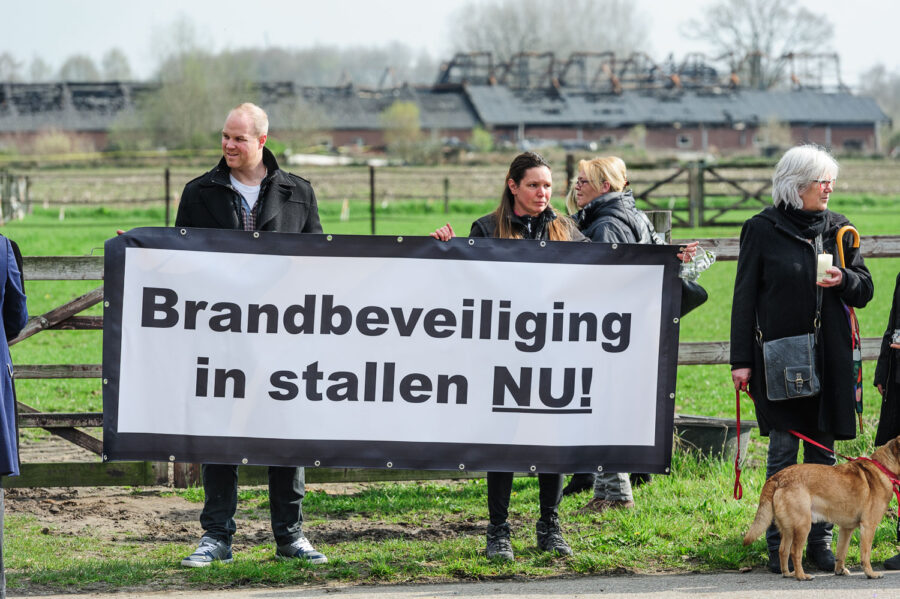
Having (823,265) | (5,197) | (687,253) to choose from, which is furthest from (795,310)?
(5,197)

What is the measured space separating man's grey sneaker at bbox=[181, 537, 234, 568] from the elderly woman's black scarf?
11.0ft

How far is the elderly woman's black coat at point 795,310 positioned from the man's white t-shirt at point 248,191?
2.56m

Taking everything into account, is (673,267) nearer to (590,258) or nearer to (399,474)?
(590,258)

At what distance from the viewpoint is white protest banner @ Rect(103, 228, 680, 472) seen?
559cm

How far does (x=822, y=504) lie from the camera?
5.15 metres

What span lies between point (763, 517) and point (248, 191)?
3.12m

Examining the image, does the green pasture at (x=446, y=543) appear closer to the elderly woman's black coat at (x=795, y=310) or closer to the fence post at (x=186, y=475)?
the fence post at (x=186, y=475)

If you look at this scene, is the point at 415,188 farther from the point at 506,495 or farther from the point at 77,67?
the point at 77,67

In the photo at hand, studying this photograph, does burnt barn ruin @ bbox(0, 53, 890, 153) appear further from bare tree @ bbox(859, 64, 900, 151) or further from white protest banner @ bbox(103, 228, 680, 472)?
white protest banner @ bbox(103, 228, 680, 472)

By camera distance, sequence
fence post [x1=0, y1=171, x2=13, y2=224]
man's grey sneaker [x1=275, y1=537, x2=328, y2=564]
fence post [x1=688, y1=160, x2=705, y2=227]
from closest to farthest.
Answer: man's grey sneaker [x1=275, y1=537, x2=328, y2=564], fence post [x1=688, y1=160, x2=705, y2=227], fence post [x1=0, y1=171, x2=13, y2=224]

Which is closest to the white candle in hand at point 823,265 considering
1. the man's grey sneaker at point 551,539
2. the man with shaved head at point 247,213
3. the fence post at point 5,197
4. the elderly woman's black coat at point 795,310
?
the elderly woman's black coat at point 795,310

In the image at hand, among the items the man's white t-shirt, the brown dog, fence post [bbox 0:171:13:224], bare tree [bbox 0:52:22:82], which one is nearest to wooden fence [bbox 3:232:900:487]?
the man's white t-shirt

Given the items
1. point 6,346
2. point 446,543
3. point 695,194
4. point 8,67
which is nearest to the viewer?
point 6,346

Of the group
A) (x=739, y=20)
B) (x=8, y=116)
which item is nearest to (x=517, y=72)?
(x=739, y=20)
